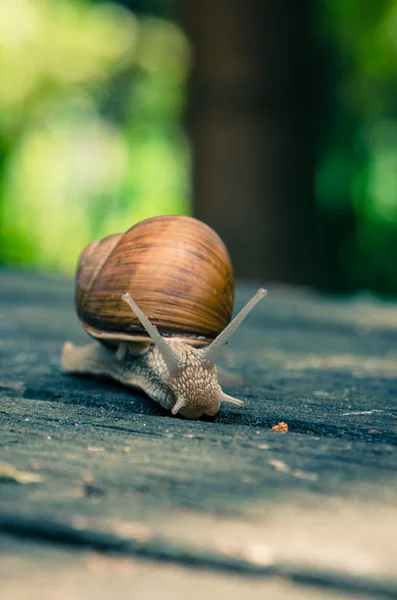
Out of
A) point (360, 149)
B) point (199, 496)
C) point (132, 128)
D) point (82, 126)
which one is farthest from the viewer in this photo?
point (82, 126)

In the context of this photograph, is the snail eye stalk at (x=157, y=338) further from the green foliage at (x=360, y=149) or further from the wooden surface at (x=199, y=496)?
the green foliage at (x=360, y=149)

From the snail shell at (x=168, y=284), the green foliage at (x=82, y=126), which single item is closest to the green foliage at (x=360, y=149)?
the green foliage at (x=82, y=126)

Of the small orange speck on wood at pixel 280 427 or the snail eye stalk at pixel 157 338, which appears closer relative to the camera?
the small orange speck on wood at pixel 280 427

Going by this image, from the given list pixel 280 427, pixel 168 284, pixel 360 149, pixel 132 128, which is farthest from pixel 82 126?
pixel 280 427

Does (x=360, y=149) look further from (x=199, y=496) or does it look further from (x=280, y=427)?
(x=199, y=496)

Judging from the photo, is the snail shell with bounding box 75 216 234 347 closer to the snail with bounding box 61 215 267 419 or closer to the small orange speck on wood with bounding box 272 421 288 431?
the snail with bounding box 61 215 267 419

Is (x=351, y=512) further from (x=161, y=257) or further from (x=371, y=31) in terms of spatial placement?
(x=371, y=31)
